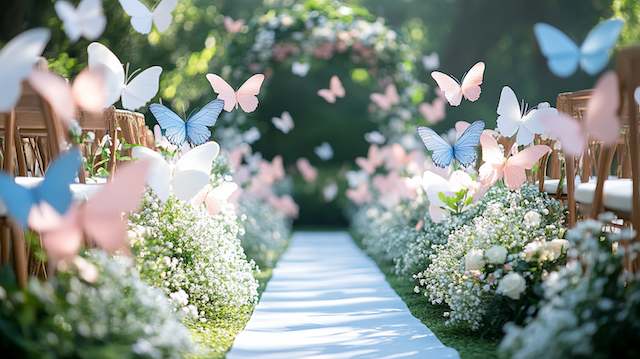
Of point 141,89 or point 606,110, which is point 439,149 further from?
point 606,110

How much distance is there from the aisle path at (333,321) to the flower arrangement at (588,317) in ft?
3.04

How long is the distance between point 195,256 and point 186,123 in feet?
2.44

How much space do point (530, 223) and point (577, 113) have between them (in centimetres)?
70

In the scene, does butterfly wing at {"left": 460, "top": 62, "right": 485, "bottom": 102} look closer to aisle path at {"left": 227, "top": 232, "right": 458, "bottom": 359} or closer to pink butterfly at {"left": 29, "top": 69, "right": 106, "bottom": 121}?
aisle path at {"left": 227, "top": 232, "right": 458, "bottom": 359}

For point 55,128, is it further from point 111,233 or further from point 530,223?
point 530,223

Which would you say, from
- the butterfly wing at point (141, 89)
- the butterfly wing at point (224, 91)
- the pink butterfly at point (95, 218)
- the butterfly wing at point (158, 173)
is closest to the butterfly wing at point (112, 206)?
the pink butterfly at point (95, 218)

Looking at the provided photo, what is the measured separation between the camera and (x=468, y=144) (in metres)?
5.46

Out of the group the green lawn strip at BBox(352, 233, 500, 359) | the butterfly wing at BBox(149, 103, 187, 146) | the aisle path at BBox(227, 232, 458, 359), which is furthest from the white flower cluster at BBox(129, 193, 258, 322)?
the green lawn strip at BBox(352, 233, 500, 359)

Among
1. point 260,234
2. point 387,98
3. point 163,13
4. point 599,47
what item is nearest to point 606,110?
point 599,47

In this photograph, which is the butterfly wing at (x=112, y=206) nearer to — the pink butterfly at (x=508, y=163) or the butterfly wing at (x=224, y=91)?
the pink butterfly at (x=508, y=163)

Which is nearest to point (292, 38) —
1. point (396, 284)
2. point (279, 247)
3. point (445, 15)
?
point (279, 247)

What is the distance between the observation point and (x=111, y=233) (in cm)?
304

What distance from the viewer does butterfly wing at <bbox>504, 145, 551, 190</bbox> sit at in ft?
15.9

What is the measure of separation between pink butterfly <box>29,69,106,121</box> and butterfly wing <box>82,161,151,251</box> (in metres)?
0.34
